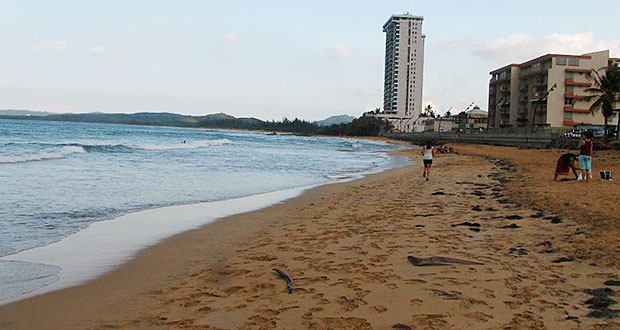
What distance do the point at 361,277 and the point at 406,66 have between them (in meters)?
168

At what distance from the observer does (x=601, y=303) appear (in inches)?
165

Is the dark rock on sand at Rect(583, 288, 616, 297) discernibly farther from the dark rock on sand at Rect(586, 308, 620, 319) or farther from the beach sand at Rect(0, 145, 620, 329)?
the dark rock on sand at Rect(586, 308, 620, 319)

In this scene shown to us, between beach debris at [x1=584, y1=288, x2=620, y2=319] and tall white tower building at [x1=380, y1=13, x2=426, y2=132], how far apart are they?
163m

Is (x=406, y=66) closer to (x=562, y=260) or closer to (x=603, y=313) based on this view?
(x=562, y=260)

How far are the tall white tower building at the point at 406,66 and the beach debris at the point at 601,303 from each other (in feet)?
536

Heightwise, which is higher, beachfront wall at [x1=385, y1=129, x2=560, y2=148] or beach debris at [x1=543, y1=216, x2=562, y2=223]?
beachfront wall at [x1=385, y1=129, x2=560, y2=148]

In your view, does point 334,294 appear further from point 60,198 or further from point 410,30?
point 410,30

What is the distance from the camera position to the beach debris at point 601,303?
3941 mm

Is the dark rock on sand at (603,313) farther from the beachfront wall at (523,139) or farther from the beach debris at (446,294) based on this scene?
the beachfront wall at (523,139)

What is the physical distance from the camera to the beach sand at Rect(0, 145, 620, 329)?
13.2 feet

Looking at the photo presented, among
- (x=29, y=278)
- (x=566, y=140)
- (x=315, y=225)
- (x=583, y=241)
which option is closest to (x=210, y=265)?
(x=29, y=278)

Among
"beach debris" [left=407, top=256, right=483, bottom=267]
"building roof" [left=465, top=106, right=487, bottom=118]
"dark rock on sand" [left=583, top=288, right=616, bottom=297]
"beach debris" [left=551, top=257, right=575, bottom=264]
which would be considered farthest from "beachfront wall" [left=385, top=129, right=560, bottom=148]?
"building roof" [left=465, top=106, right=487, bottom=118]

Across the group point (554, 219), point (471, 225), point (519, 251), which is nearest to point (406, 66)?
point (554, 219)

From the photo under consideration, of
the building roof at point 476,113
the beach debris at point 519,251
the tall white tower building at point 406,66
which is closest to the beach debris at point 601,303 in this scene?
the beach debris at point 519,251
